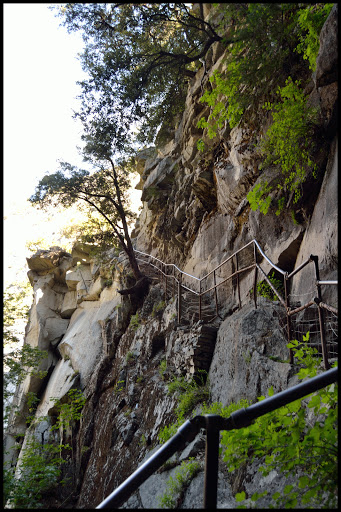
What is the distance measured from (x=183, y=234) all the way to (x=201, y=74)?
5893 millimetres

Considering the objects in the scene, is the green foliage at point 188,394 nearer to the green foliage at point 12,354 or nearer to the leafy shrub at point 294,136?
the green foliage at point 12,354

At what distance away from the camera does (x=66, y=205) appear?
14.4m

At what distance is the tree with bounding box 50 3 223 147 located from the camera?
704cm

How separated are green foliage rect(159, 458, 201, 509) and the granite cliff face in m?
0.10

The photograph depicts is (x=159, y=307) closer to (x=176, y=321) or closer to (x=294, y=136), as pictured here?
(x=176, y=321)

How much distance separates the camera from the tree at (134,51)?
277 inches

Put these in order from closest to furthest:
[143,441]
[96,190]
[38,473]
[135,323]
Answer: [143,441], [38,473], [135,323], [96,190]

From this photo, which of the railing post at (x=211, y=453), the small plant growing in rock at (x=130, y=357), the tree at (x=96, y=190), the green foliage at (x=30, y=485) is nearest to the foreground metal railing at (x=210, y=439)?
the railing post at (x=211, y=453)

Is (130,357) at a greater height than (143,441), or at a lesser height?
greater

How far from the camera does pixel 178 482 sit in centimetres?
457

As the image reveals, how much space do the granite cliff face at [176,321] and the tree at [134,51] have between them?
2.61 m

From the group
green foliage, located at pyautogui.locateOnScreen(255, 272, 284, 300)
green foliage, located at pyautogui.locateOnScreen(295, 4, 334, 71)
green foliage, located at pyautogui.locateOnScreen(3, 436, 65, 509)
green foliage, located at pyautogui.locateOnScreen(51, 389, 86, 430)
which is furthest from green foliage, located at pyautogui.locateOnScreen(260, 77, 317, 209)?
green foliage, located at pyautogui.locateOnScreen(51, 389, 86, 430)

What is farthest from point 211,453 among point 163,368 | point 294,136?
point 163,368

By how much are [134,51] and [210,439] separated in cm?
863
